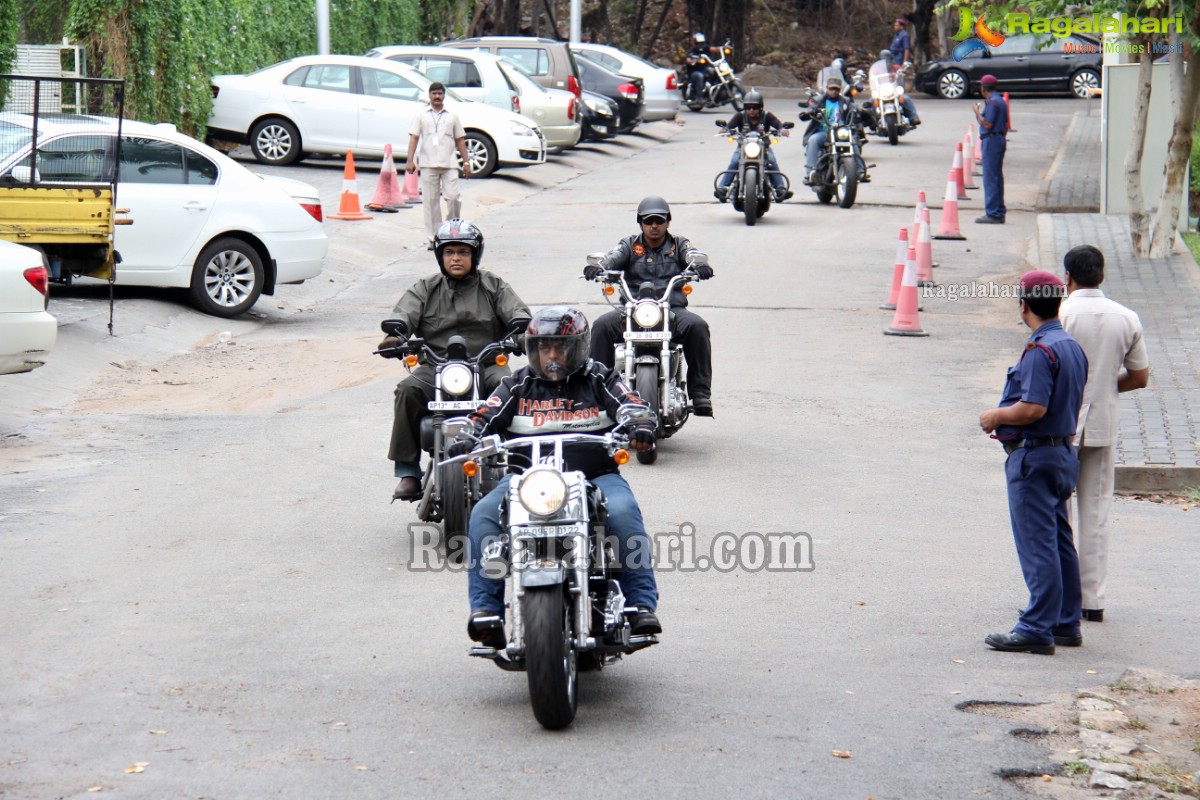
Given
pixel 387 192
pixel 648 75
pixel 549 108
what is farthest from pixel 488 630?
pixel 648 75

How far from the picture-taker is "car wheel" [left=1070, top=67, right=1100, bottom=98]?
41.8 metres

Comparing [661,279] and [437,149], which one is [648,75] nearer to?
[437,149]

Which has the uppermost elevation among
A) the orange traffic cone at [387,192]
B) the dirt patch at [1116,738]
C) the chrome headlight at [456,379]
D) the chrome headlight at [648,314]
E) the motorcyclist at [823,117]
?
the motorcyclist at [823,117]

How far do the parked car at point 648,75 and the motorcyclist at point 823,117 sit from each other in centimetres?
1243

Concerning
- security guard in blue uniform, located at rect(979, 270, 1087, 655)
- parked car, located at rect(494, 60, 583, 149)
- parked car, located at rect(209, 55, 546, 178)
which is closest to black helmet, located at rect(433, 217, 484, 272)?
security guard in blue uniform, located at rect(979, 270, 1087, 655)

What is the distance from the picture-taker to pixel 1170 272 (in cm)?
1736

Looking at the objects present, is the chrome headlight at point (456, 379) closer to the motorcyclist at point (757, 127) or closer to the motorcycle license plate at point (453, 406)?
the motorcycle license plate at point (453, 406)

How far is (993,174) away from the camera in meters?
21.9

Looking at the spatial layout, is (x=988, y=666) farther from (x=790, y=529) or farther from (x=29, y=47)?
(x=29, y=47)

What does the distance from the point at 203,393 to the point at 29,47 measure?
11.1 metres

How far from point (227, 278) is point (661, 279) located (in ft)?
20.5

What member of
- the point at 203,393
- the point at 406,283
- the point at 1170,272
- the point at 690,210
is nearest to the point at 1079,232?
Answer: the point at 1170,272

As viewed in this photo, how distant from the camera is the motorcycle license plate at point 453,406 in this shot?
8.27m

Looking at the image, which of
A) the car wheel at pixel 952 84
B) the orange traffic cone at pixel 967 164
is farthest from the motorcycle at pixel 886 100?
the car wheel at pixel 952 84
